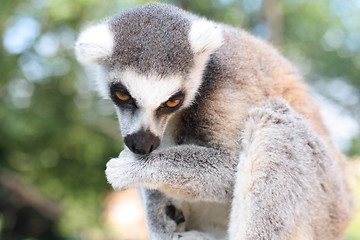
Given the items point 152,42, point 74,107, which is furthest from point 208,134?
point 74,107

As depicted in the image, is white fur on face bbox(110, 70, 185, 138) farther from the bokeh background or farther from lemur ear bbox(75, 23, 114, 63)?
the bokeh background

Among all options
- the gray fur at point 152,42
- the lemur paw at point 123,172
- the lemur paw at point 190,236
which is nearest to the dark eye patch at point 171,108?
the gray fur at point 152,42

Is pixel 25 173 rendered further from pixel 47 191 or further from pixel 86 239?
pixel 86 239

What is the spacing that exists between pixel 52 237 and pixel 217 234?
989cm

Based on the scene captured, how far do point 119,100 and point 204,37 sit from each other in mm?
988

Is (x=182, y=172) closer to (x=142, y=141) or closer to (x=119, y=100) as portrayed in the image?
(x=142, y=141)

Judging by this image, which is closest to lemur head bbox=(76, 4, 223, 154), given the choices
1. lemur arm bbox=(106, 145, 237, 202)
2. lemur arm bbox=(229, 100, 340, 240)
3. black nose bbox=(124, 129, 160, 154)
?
black nose bbox=(124, 129, 160, 154)

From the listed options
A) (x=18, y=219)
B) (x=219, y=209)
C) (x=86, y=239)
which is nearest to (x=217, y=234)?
(x=219, y=209)

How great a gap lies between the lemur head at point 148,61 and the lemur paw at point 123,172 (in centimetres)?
27

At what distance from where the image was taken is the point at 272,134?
371cm

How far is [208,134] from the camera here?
3.92 meters

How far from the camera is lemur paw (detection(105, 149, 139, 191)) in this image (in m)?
3.73

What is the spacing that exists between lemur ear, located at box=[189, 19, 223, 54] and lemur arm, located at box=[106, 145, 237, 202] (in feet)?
3.14

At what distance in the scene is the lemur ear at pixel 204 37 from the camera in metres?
3.74
